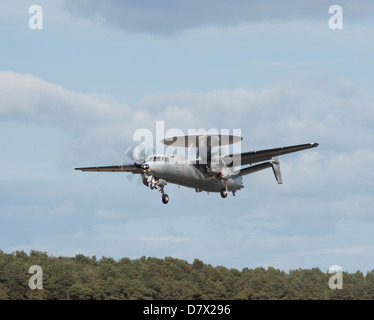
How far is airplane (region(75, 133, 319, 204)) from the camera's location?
75000 millimetres

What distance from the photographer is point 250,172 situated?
87062 mm

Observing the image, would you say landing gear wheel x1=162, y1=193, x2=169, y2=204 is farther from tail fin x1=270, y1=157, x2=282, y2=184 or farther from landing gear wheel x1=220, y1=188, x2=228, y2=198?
tail fin x1=270, y1=157, x2=282, y2=184

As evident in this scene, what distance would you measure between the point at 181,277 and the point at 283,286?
85.6 ft

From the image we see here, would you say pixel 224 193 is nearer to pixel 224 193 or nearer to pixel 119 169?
pixel 224 193

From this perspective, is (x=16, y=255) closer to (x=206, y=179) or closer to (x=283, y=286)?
(x=283, y=286)

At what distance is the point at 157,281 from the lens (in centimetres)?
17012

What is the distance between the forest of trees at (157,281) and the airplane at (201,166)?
79431mm

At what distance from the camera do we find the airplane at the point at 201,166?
7500 cm

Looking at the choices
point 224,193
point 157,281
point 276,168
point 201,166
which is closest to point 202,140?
point 201,166

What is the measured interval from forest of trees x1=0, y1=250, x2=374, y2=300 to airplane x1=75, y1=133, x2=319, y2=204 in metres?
79.4

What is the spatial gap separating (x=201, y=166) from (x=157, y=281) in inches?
3729

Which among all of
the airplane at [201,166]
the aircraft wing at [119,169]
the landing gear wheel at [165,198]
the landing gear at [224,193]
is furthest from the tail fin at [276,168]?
the aircraft wing at [119,169]
